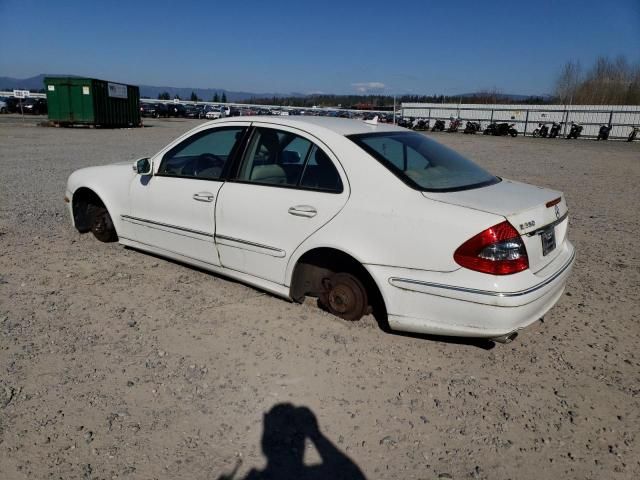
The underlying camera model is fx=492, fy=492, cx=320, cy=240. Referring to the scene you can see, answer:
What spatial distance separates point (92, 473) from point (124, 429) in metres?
0.31

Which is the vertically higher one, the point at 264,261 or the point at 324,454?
the point at 264,261

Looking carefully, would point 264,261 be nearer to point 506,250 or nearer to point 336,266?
point 336,266

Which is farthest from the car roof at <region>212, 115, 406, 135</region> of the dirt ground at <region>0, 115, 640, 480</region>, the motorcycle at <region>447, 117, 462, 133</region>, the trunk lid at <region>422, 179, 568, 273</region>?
the motorcycle at <region>447, 117, 462, 133</region>

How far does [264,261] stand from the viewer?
389cm

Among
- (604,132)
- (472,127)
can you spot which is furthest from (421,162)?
(472,127)

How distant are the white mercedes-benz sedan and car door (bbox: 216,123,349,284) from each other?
0.01 m

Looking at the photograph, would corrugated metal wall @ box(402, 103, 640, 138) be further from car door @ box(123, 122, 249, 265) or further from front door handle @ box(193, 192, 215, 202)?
front door handle @ box(193, 192, 215, 202)

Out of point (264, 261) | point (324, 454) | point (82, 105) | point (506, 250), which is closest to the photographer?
point (324, 454)

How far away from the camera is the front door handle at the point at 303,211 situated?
3.55 metres

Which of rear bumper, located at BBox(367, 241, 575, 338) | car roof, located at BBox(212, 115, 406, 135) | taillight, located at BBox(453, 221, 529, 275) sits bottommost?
rear bumper, located at BBox(367, 241, 575, 338)

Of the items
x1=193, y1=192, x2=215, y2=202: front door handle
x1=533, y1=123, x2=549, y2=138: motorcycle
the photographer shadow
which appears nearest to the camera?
the photographer shadow

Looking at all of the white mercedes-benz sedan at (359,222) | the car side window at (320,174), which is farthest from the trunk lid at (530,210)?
the car side window at (320,174)

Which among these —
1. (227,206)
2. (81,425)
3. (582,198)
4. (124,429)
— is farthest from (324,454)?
(582,198)

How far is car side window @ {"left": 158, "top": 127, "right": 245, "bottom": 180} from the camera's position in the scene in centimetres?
426
